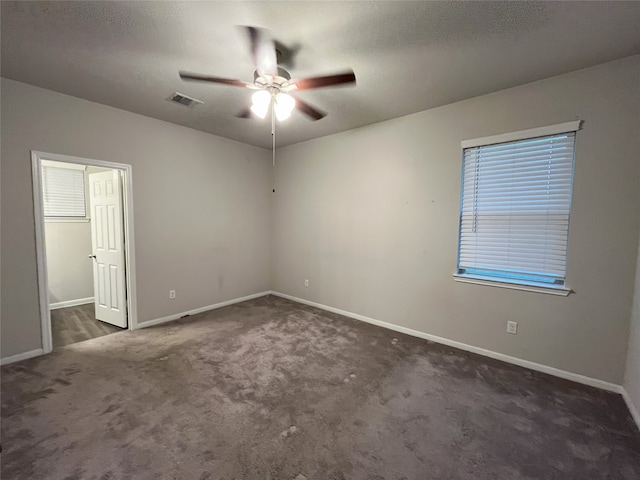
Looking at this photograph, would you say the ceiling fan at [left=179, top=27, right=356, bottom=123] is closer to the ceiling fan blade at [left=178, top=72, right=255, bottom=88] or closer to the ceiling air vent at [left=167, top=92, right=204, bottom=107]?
the ceiling fan blade at [left=178, top=72, right=255, bottom=88]

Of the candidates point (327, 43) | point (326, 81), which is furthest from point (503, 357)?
point (327, 43)

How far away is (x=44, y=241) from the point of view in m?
2.75

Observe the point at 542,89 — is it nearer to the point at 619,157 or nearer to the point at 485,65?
the point at 485,65

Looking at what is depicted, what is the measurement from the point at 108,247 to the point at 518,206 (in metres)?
4.80

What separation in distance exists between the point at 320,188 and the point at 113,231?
9.33 feet

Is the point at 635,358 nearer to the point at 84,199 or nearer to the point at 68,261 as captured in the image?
the point at 68,261

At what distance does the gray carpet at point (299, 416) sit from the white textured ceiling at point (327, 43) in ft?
8.71

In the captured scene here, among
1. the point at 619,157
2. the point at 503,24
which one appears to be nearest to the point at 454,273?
the point at 619,157

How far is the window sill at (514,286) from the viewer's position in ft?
7.89

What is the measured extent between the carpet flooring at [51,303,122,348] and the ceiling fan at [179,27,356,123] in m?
3.25

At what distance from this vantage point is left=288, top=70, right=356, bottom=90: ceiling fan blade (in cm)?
176

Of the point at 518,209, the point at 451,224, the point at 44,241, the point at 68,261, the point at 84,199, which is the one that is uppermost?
the point at 84,199

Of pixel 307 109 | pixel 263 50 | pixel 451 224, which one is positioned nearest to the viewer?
pixel 263 50

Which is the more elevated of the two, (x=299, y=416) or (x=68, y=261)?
(x=68, y=261)
